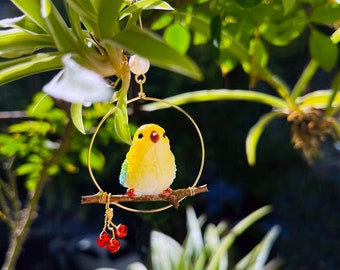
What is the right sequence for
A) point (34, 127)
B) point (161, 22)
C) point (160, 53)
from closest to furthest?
point (160, 53)
point (161, 22)
point (34, 127)

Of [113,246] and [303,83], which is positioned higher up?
[303,83]

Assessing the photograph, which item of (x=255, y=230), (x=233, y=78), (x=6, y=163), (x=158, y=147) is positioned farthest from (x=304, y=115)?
(x=255, y=230)

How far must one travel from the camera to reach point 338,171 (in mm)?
1481

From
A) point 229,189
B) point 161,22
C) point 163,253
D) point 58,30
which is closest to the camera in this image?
point 58,30

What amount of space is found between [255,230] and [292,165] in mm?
200

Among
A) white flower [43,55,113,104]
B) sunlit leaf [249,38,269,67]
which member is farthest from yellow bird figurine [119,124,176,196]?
white flower [43,55,113,104]

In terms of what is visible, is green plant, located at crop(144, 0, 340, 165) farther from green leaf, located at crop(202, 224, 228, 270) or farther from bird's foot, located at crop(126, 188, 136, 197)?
green leaf, located at crop(202, 224, 228, 270)

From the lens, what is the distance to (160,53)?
0.23 metres

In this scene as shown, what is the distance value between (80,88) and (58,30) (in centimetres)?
12

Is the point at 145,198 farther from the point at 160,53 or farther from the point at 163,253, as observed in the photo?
the point at 163,253

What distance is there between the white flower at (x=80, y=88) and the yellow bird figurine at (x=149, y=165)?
0.24 m

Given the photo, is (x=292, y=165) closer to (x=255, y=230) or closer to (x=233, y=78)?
(x=255, y=230)

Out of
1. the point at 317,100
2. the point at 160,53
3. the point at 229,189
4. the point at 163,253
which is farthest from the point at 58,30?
the point at 229,189

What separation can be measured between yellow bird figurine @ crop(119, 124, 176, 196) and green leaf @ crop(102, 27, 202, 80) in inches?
9.6
